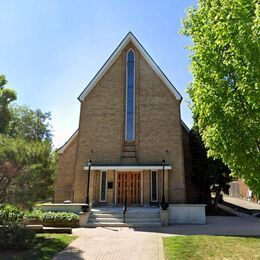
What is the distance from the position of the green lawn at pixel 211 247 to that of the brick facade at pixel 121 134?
8.35 meters

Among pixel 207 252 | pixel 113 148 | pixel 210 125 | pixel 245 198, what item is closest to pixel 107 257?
pixel 207 252

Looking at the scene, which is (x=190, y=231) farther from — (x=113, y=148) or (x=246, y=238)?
(x=113, y=148)

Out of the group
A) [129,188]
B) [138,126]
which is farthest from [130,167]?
[138,126]

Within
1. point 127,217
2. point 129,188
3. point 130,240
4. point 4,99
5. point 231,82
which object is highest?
point 4,99

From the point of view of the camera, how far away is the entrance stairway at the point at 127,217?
16938mm

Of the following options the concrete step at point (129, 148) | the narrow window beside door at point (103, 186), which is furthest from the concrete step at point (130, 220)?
the concrete step at point (129, 148)

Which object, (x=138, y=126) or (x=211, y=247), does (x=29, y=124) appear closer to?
(x=138, y=126)

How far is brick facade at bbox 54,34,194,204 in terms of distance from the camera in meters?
21.3

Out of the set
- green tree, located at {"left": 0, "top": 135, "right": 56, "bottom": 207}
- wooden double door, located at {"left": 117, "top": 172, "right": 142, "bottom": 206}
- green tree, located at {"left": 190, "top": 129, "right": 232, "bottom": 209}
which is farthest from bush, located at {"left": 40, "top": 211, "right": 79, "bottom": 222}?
green tree, located at {"left": 190, "top": 129, "right": 232, "bottom": 209}

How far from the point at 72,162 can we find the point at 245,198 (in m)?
26.6

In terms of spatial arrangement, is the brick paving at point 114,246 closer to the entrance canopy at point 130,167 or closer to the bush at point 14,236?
the bush at point 14,236

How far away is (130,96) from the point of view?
23250 millimetres

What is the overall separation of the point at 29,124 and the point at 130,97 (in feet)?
109

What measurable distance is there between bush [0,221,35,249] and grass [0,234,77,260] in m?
0.25
